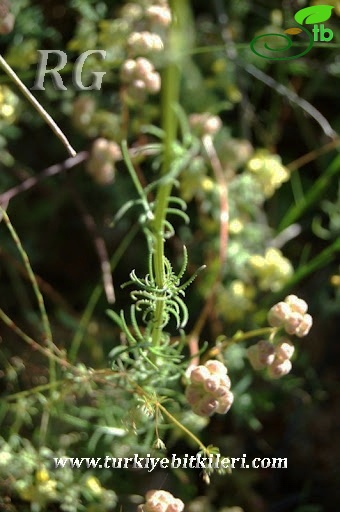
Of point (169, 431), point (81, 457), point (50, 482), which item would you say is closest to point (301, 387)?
point (169, 431)

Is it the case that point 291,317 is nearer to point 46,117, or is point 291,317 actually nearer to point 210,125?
point 46,117

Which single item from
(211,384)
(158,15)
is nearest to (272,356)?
(211,384)

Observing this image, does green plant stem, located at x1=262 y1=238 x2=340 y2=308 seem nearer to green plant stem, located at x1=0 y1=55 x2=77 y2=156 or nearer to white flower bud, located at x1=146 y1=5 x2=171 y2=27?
white flower bud, located at x1=146 y1=5 x2=171 y2=27

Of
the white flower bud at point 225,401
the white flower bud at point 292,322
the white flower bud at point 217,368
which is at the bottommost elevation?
the white flower bud at point 225,401

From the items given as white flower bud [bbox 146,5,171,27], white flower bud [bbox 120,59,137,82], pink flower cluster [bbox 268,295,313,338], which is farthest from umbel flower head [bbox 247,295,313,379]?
white flower bud [bbox 146,5,171,27]

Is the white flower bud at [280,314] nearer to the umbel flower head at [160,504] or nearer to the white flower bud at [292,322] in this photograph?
the white flower bud at [292,322]

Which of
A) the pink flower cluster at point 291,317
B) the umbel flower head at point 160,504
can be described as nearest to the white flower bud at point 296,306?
the pink flower cluster at point 291,317

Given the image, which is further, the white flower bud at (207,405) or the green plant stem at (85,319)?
the green plant stem at (85,319)
